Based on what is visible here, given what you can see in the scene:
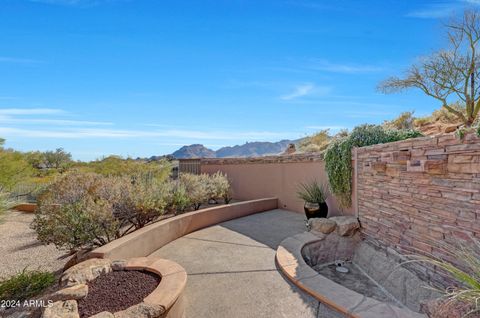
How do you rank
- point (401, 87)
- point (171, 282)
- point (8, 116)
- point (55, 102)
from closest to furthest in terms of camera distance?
point (171, 282) → point (8, 116) → point (55, 102) → point (401, 87)

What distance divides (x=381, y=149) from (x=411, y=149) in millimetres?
985

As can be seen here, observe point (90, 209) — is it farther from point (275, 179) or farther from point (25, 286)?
point (275, 179)

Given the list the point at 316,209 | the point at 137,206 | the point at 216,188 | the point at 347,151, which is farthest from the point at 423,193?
the point at 216,188

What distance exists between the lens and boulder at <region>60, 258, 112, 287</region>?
3.16 metres

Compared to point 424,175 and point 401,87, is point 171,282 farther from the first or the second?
point 401,87

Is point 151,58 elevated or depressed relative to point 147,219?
elevated

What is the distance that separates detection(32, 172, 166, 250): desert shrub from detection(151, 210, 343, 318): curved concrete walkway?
0.98m

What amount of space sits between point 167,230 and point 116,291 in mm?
2626

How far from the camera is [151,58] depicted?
337 inches

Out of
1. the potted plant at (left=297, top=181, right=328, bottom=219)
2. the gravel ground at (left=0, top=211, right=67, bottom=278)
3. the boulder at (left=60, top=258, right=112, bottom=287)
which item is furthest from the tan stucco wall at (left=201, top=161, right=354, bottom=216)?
the gravel ground at (left=0, top=211, right=67, bottom=278)

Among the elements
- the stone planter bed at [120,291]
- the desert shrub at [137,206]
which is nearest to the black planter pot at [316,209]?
the desert shrub at [137,206]

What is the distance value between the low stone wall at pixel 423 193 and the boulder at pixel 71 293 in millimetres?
4713

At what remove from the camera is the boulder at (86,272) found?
3.16 meters

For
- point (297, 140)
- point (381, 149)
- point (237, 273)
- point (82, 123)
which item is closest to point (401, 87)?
point (297, 140)
